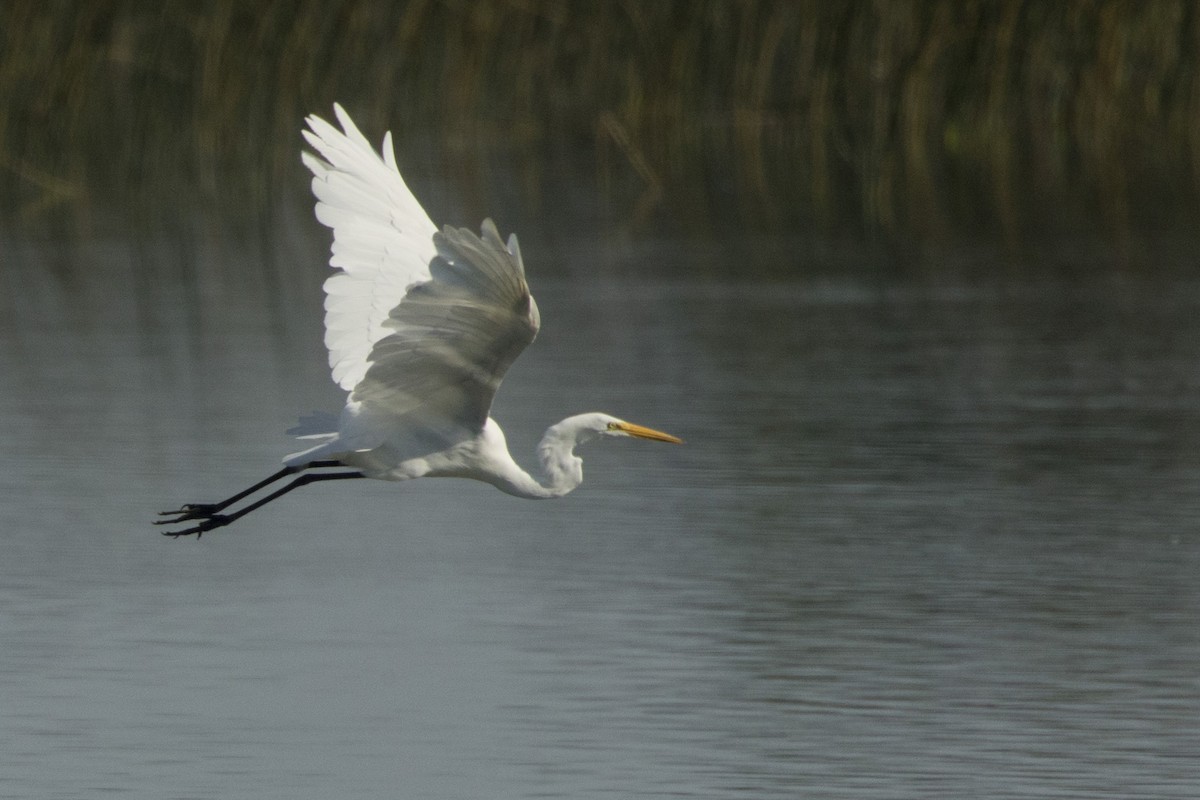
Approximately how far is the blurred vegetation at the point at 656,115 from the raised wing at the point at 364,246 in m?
9.24

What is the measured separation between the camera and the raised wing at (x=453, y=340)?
19.6 feet

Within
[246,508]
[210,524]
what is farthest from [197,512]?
[246,508]

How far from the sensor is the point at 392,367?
6730 mm

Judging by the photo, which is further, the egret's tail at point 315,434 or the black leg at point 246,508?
the black leg at point 246,508

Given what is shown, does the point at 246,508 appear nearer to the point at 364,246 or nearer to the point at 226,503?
the point at 226,503

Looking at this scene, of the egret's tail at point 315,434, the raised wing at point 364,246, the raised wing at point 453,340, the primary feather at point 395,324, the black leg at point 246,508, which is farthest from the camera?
the black leg at point 246,508

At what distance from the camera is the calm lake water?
248 inches

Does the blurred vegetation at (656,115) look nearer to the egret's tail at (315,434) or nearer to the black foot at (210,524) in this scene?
the black foot at (210,524)

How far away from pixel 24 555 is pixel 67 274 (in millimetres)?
7651

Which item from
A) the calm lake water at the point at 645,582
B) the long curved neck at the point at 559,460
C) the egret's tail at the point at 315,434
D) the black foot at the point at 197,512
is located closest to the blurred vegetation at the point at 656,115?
the calm lake water at the point at 645,582

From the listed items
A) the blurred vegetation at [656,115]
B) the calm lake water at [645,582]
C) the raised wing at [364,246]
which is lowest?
the calm lake water at [645,582]

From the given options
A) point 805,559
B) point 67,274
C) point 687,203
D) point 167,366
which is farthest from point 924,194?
point 805,559

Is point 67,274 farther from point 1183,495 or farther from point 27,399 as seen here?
point 1183,495

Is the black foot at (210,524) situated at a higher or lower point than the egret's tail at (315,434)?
lower
